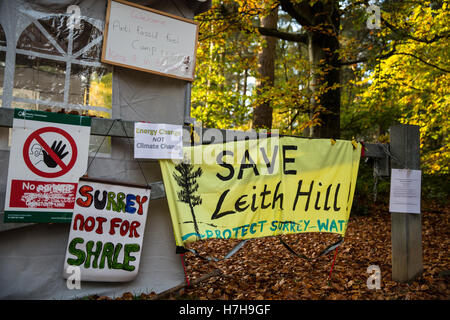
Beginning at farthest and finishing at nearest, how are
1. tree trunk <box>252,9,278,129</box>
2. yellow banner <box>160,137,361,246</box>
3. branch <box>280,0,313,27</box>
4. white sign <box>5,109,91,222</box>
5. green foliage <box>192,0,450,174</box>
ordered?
tree trunk <box>252,9,278,129</box>, branch <box>280,0,313,27</box>, green foliage <box>192,0,450,174</box>, yellow banner <box>160,137,361,246</box>, white sign <box>5,109,91,222</box>

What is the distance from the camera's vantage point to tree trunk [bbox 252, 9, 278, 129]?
12023 mm

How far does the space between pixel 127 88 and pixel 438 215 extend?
34.0ft

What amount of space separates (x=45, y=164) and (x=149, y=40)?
2139mm

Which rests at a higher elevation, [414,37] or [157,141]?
[414,37]

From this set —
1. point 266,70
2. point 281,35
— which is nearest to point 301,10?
point 281,35

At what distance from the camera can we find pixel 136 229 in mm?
4301

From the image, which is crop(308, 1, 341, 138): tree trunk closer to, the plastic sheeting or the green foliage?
the green foliage

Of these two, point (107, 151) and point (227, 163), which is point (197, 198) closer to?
point (227, 163)

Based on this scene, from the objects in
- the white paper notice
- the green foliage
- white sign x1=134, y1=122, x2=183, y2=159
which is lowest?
the white paper notice

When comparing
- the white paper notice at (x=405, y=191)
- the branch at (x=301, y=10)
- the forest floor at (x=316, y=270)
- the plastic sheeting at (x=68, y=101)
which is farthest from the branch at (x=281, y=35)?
the white paper notice at (x=405, y=191)

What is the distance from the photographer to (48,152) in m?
3.97

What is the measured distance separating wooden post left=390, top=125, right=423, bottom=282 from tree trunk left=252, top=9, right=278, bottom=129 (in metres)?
6.72

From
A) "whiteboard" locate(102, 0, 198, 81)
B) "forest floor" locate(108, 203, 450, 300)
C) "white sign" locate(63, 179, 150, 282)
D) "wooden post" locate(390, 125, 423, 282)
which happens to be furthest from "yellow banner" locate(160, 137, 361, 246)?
"whiteboard" locate(102, 0, 198, 81)

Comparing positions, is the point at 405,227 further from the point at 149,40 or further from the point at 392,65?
the point at 392,65
